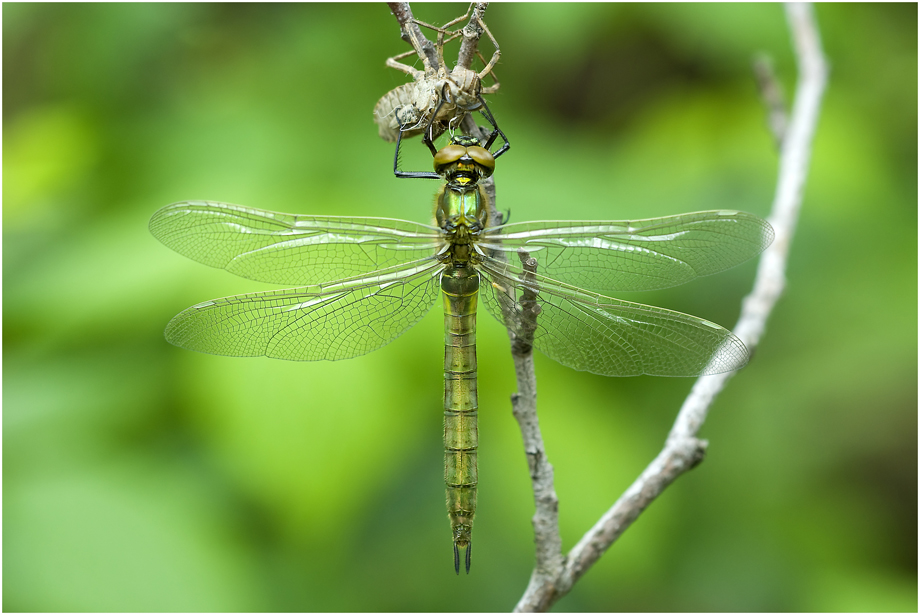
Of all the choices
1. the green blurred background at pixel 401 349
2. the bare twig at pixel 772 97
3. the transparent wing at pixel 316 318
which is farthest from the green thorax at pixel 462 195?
the bare twig at pixel 772 97

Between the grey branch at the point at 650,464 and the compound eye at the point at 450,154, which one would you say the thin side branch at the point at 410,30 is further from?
the grey branch at the point at 650,464

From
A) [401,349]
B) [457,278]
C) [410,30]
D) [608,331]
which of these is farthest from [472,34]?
[401,349]

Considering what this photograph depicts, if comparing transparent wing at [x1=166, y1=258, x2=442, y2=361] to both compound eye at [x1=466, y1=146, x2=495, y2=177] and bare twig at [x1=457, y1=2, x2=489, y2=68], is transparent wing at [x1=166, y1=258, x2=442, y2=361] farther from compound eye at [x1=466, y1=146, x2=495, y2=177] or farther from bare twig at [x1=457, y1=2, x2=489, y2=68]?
bare twig at [x1=457, y1=2, x2=489, y2=68]

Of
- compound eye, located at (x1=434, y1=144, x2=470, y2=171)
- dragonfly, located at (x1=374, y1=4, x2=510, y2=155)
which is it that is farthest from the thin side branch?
compound eye, located at (x1=434, y1=144, x2=470, y2=171)

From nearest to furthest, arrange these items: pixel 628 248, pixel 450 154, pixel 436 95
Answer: pixel 436 95
pixel 450 154
pixel 628 248

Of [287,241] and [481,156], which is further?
[287,241]

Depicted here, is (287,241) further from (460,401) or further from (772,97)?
(772,97)

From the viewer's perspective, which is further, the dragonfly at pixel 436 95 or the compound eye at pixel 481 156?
the compound eye at pixel 481 156

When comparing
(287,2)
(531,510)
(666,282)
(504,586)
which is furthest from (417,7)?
(504,586)
